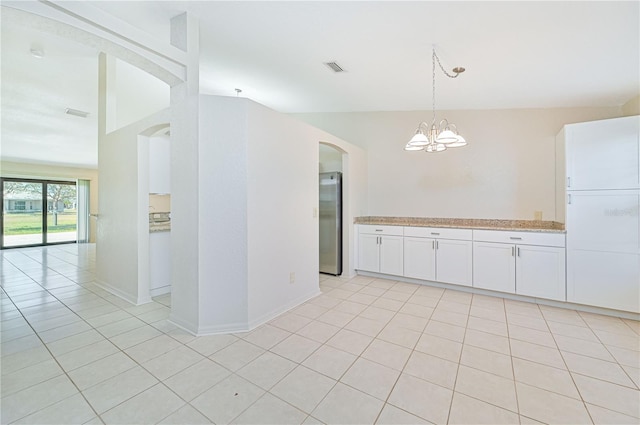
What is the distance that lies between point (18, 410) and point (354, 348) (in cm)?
216

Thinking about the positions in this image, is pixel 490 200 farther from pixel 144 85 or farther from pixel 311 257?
pixel 144 85

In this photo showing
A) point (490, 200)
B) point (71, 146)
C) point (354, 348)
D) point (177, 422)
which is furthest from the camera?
point (71, 146)

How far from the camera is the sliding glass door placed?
300 inches

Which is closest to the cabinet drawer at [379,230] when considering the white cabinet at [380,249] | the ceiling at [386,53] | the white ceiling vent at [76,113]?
the white cabinet at [380,249]

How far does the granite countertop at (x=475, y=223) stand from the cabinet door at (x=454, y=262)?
10.4 inches

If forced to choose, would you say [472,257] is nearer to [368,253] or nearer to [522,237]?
[522,237]

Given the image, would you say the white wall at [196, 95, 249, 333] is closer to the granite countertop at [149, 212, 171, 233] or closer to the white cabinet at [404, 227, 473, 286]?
the granite countertop at [149, 212, 171, 233]

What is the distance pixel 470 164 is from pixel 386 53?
2327mm

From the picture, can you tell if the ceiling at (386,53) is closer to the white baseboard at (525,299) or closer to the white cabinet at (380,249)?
the white cabinet at (380,249)

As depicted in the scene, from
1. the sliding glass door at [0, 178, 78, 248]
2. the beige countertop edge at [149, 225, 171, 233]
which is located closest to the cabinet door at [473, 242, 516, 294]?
the beige countertop edge at [149, 225, 171, 233]

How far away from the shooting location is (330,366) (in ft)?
6.49

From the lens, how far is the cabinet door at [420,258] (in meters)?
3.86

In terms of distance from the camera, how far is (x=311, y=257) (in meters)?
3.49

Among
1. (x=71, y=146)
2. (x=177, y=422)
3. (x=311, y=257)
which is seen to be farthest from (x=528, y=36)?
(x=71, y=146)
